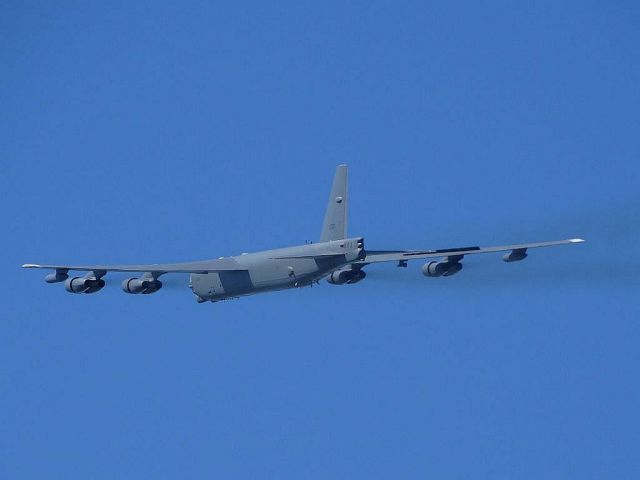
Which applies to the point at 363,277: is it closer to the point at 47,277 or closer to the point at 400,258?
the point at 400,258

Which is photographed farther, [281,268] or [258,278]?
[258,278]

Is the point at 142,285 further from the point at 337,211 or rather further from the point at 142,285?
the point at 337,211

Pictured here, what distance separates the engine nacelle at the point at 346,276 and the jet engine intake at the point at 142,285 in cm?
819

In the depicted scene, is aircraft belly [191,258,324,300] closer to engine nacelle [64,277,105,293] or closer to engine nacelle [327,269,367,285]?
engine nacelle [327,269,367,285]

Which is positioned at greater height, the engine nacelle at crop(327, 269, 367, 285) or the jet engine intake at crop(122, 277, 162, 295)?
the jet engine intake at crop(122, 277, 162, 295)

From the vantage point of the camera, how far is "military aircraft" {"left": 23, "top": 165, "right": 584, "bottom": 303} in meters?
57.3

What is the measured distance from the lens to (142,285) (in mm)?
62031

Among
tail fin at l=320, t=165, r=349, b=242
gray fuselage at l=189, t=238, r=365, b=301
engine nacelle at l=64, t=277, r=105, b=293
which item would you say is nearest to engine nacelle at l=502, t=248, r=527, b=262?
gray fuselage at l=189, t=238, r=365, b=301

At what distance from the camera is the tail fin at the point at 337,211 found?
5903cm

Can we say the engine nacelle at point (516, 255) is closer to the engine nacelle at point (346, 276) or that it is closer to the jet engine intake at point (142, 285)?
the engine nacelle at point (346, 276)

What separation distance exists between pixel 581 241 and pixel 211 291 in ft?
55.4

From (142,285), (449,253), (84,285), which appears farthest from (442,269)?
(84,285)

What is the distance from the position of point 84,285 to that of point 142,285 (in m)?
2.50

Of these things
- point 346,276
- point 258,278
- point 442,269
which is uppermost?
point 258,278
